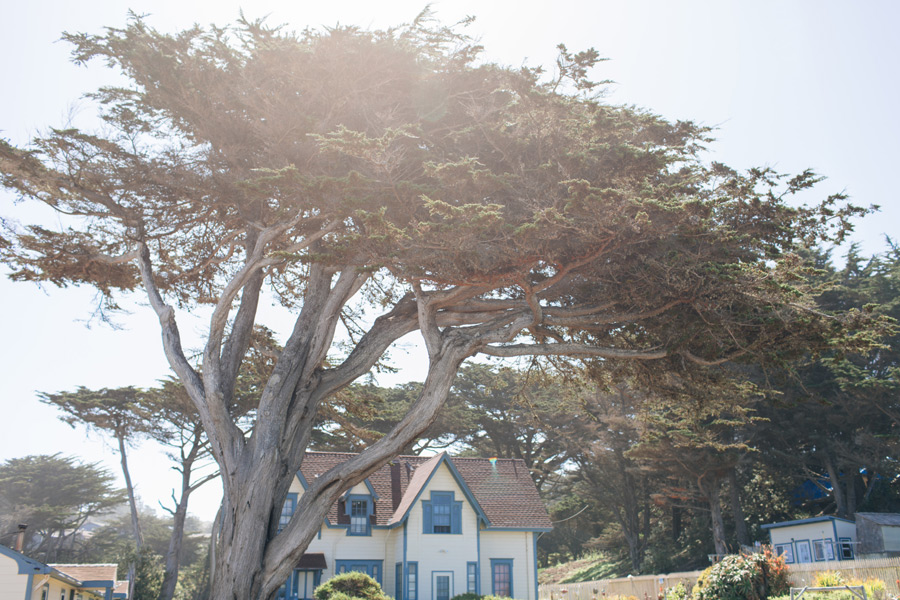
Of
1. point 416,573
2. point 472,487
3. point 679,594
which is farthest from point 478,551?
point 679,594

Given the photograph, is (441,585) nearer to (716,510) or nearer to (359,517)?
(359,517)

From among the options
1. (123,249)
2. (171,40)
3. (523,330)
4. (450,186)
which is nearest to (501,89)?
(450,186)

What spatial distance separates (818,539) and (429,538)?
16642 millimetres

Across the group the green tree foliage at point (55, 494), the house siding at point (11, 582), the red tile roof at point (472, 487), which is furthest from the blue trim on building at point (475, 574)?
the green tree foliage at point (55, 494)

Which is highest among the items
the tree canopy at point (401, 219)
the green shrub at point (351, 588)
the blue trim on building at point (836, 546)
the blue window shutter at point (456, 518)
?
the tree canopy at point (401, 219)

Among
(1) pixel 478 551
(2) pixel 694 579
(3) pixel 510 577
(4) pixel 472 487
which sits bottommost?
(3) pixel 510 577

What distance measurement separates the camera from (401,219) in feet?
41.5

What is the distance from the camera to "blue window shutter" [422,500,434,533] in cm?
2584

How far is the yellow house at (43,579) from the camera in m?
18.8

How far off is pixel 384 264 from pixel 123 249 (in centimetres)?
728

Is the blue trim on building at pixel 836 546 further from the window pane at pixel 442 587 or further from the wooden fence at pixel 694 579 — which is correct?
the window pane at pixel 442 587

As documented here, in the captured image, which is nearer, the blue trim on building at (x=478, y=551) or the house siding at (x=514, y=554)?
the blue trim on building at (x=478, y=551)

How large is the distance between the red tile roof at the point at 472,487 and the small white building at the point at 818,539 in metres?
10.3

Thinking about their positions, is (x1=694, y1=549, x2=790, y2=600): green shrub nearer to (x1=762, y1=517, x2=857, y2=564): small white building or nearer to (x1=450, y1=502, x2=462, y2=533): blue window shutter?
(x1=450, y1=502, x2=462, y2=533): blue window shutter
